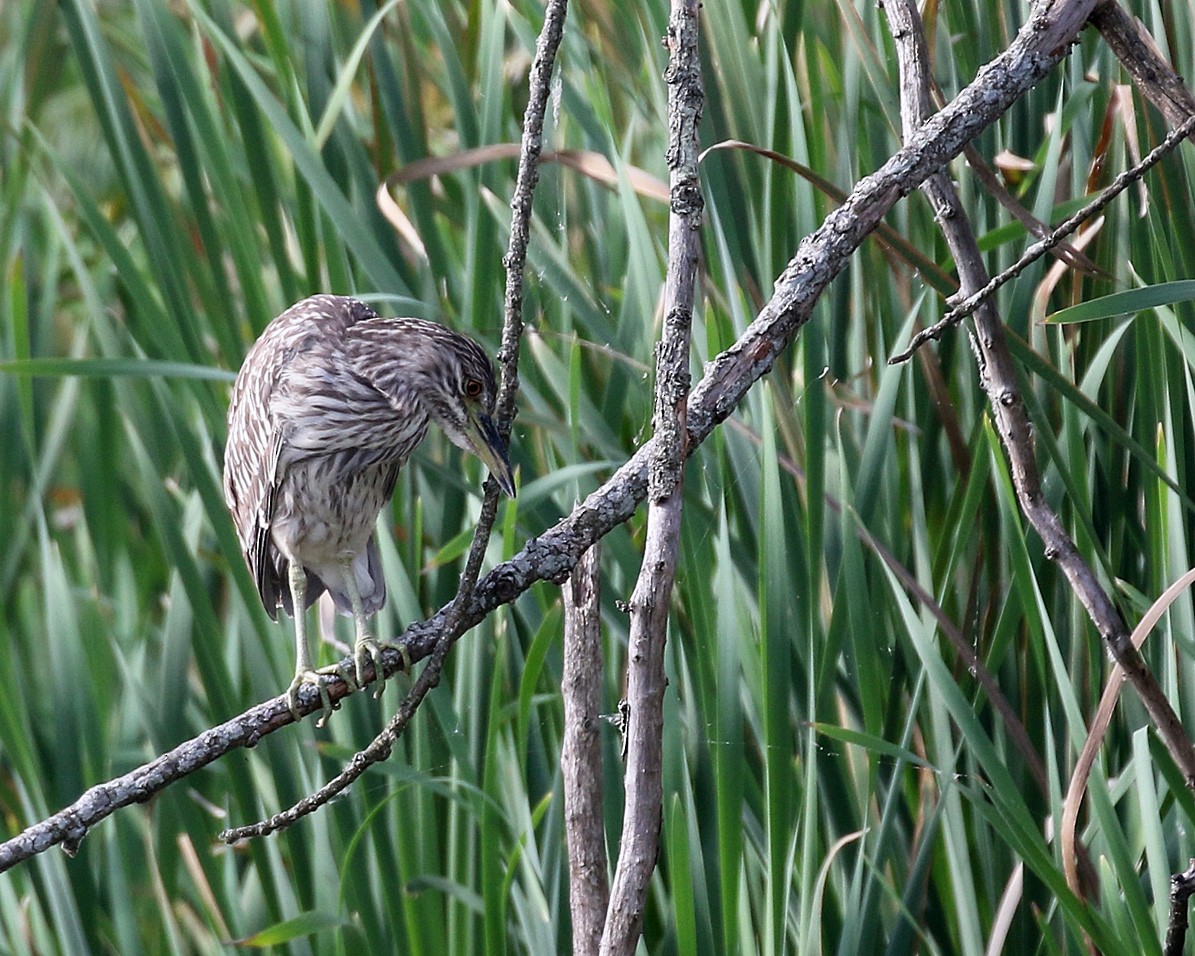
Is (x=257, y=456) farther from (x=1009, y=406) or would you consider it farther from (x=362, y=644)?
(x=1009, y=406)

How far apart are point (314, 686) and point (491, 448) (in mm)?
346

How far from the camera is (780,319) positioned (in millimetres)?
1034

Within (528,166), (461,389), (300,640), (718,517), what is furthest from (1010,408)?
(300,640)

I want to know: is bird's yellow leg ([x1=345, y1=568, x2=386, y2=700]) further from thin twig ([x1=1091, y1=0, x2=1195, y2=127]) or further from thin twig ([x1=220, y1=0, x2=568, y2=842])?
thin twig ([x1=1091, y1=0, x2=1195, y2=127])

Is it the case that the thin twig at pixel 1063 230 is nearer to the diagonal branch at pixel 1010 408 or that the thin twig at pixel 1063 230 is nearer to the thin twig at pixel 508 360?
the diagonal branch at pixel 1010 408

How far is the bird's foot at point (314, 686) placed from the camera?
4.05 feet

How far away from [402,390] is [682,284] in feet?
2.74

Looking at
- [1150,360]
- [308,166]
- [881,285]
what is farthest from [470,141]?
[1150,360]

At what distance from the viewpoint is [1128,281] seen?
1.52 m

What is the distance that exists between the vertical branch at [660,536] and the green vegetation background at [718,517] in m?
0.37

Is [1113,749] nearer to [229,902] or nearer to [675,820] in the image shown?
[675,820]

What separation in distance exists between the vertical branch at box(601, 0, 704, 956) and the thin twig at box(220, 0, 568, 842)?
119 mm

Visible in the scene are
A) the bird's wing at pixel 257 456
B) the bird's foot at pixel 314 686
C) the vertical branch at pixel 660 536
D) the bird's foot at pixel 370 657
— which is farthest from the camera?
the bird's wing at pixel 257 456

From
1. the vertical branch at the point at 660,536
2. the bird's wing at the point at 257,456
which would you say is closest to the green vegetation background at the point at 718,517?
the bird's wing at the point at 257,456
